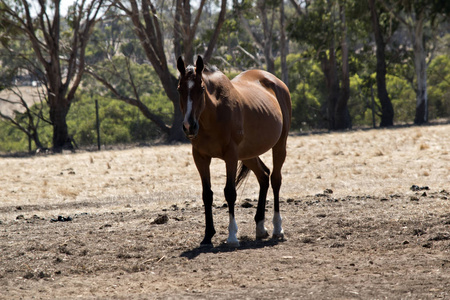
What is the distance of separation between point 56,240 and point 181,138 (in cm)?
2047

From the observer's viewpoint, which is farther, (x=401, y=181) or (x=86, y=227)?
(x=401, y=181)

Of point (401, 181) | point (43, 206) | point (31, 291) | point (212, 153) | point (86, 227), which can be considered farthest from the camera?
point (401, 181)

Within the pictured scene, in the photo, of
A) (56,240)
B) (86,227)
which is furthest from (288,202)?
(56,240)

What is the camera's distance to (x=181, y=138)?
2816cm

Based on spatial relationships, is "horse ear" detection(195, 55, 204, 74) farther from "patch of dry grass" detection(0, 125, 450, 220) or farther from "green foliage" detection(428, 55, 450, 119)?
"green foliage" detection(428, 55, 450, 119)

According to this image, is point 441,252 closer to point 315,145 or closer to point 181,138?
point 315,145

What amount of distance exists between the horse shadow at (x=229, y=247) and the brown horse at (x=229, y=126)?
99 mm

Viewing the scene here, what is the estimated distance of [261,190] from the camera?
825 cm

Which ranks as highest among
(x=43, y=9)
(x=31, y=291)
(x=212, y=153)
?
(x=43, y=9)

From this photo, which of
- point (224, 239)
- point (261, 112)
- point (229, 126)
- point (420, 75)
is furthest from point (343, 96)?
point (229, 126)

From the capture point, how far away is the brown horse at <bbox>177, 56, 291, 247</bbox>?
6730 millimetres

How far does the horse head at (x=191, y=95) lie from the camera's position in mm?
6527

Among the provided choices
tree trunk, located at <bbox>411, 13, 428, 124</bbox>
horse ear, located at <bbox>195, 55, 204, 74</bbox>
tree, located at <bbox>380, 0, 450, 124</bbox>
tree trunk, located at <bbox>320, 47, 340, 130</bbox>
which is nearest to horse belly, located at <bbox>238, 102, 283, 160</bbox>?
horse ear, located at <bbox>195, 55, 204, 74</bbox>

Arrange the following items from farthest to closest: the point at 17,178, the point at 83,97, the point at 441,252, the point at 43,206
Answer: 1. the point at 83,97
2. the point at 17,178
3. the point at 43,206
4. the point at 441,252
